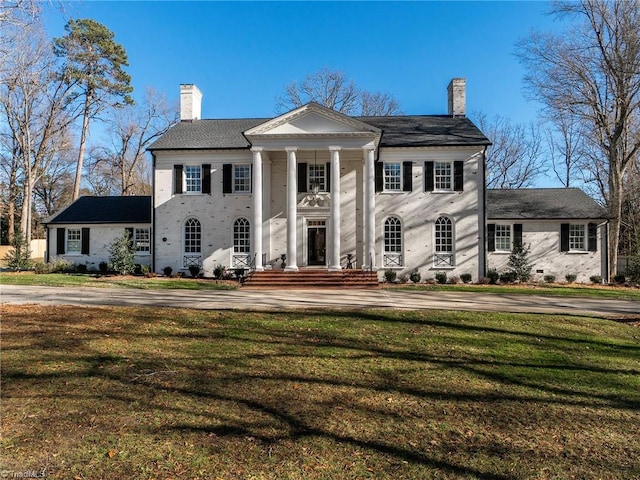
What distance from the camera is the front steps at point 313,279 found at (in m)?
18.6

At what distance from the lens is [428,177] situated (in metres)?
21.8

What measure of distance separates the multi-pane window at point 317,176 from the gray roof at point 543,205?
993cm

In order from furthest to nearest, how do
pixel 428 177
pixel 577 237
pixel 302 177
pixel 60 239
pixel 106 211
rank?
pixel 106 211, pixel 60 239, pixel 577 237, pixel 302 177, pixel 428 177

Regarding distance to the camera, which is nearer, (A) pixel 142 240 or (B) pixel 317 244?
(B) pixel 317 244

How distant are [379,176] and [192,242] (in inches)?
439

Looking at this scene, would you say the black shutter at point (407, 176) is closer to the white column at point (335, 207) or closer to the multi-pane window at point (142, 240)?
the white column at point (335, 207)

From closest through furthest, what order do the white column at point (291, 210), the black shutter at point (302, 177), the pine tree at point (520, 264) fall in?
the white column at point (291, 210) < the pine tree at point (520, 264) < the black shutter at point (302, 177)

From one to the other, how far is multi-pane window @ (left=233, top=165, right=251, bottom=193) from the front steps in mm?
5529

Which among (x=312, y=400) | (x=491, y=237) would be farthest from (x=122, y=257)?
(x=491, y=237)

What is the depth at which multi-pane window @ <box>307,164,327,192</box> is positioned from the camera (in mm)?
22359

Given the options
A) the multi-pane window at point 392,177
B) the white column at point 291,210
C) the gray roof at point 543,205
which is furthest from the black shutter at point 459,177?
the white column at point 291,210

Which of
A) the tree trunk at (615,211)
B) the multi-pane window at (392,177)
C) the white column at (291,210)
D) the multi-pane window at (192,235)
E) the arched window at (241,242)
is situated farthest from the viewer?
the tree trunk at (615,211)

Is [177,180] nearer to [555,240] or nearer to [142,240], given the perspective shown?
[142,240]

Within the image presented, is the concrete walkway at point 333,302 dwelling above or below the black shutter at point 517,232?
below
